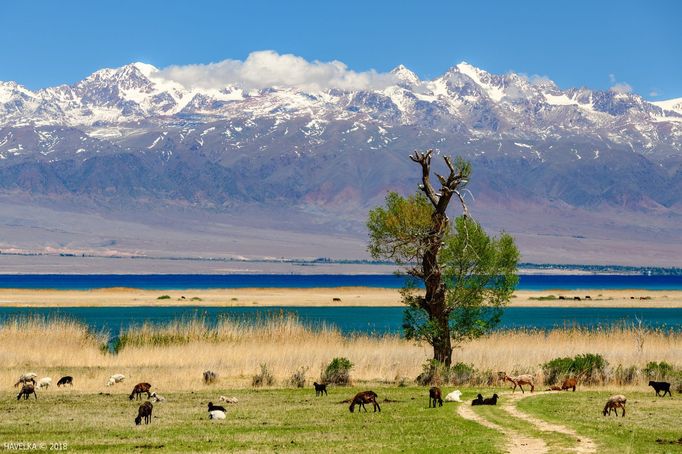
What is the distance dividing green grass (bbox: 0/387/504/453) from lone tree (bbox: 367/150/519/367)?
6.83m

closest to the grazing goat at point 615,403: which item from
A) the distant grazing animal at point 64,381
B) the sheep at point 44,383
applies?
the sheep at point 44,383

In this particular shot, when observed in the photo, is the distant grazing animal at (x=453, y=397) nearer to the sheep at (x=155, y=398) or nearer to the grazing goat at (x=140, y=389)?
the sheep at (x=155, y=398)

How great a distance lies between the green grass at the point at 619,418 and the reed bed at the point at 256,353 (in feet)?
19.4

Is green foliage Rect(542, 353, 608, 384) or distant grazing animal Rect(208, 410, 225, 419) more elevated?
green foliage Rect(542, 353, 608, 384)

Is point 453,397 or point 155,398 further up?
point 453,397

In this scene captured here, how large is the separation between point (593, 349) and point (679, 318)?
4800 centimetres

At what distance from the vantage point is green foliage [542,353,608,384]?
3394cm

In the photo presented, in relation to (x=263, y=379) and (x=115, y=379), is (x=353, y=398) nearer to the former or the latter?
(x=263, y=379)

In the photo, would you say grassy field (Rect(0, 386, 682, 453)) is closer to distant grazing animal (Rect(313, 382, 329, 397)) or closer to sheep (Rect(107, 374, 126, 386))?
distant grazing animal (Rect(313, 382, 329, 397))

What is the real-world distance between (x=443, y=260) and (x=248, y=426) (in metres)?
15.3

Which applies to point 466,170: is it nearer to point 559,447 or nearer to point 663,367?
point 663,367

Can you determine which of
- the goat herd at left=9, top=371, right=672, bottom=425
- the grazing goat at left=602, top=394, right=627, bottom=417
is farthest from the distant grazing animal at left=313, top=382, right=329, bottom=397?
the grazing goat at left=602, top=394, right=627, bottom=417

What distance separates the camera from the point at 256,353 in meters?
42.2

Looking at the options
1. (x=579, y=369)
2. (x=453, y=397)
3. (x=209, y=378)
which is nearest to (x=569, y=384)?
(x=579, y=369)
